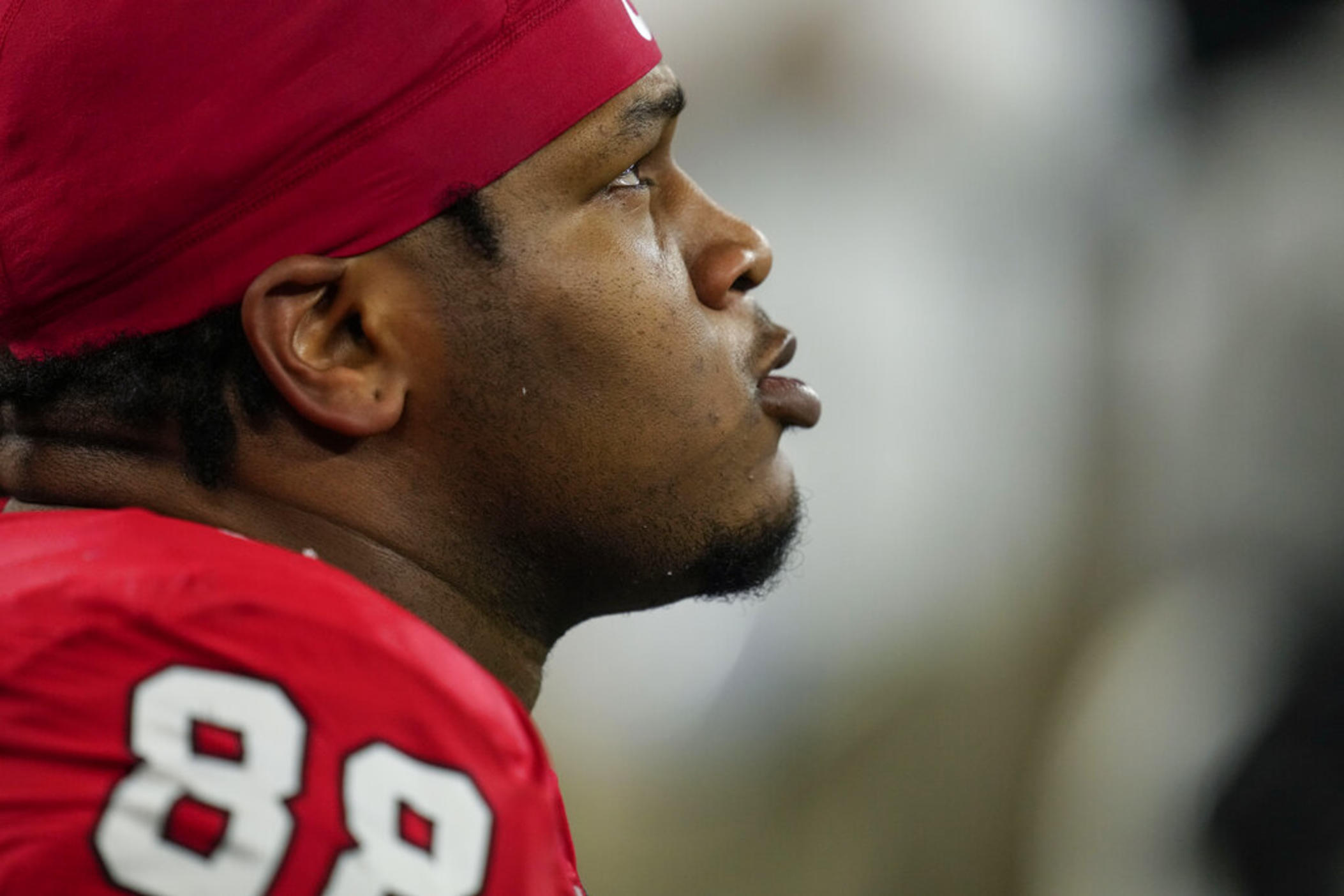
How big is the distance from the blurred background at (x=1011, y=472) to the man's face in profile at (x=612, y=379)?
61.7 inches

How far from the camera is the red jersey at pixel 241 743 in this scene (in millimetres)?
750

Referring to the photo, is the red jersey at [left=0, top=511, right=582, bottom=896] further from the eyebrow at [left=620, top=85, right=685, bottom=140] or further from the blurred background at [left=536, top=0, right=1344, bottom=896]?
the blurred background at [left=536, top=0, right=1344, bottom=896]

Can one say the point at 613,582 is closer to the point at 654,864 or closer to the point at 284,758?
the point at 284,758

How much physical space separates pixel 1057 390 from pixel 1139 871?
925mm

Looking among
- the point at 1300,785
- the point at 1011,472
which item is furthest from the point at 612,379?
the point at 1300,785

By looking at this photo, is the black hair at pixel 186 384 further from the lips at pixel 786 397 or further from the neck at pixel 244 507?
the lips at pixel 786 397

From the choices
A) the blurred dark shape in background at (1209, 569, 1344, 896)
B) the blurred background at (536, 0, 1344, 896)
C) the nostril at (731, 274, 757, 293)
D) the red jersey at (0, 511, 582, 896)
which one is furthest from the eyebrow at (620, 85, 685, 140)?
the blurred dark shape in background at (1209, 569, 1344, 896)

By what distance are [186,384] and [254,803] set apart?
0.39 m

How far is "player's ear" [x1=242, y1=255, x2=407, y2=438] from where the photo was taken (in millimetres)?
1033

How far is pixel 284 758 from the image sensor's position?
775 mm

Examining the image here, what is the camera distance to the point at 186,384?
41.0 inches

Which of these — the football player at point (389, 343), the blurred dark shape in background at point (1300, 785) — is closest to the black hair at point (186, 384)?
the football player at point (389, 343)

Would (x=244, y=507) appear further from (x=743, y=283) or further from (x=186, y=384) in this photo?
(x=743, y=283)

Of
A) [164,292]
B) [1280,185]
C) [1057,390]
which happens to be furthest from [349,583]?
[1280,185]
